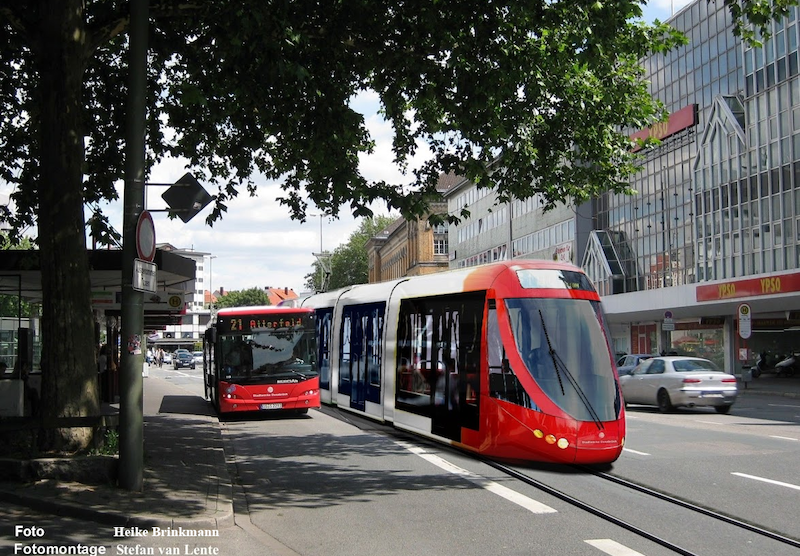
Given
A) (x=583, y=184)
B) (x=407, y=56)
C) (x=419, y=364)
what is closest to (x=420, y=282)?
(x=419, y=364)

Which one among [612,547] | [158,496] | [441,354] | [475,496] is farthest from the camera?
[441,354]

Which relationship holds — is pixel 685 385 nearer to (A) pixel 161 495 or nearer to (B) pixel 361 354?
(B) pixel 361 354

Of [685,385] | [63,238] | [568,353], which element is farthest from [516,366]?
[685,385]

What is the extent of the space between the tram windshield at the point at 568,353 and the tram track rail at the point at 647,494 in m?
0.98

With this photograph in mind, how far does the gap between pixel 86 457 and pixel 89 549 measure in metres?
2.98

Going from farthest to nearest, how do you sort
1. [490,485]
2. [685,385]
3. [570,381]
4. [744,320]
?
[744,320]
[685,385]
[570,381]
[490,485]

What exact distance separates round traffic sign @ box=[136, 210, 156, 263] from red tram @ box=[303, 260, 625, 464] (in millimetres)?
5093

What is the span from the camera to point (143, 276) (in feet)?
33.1

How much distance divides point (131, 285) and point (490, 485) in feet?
16.0

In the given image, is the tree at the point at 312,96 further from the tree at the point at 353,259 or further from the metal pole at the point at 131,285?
the tree at the point at 353,259

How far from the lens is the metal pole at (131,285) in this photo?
999 centimetres

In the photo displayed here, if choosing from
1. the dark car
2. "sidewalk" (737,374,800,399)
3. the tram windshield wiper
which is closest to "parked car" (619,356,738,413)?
the tram windshield wiper

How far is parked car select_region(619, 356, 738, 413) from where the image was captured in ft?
76.6

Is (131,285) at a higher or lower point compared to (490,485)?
higher
